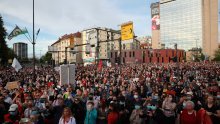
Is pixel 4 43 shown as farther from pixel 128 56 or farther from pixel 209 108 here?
pixel 209 108

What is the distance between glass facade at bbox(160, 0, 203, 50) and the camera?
156750mm

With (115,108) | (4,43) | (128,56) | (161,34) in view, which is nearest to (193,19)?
(161,34)

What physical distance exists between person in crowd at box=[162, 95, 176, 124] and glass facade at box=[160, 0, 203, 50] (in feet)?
492

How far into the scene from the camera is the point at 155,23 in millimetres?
184125

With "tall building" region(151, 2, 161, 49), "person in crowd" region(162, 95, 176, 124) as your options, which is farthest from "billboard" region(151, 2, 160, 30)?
"person in crowd" region(162, 95, 176, 124)

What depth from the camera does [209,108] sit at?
8.25 meters

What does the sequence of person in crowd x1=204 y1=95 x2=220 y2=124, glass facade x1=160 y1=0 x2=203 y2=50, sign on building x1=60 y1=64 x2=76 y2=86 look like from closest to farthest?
person in crowd x1=204 y1=95 x2=220 y2=124
sign on building x1=60 y1=64 x2=76 y2=86
glass facade x1=160 y1=0 x2=203 y2=50

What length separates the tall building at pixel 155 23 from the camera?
182000mm

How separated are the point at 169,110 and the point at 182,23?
525 feet

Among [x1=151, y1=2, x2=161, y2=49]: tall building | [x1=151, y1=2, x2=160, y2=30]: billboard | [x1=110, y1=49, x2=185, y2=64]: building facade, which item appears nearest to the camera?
[x1=110, y1=49, x2=185, y2=64]: building facade

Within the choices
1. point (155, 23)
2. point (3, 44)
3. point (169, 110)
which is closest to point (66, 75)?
point (169, 110)

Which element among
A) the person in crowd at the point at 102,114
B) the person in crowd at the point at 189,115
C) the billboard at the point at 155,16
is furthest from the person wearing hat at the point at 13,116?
the billboard at the point at 155,16

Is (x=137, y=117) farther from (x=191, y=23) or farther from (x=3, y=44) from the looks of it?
(x=191, y=23)

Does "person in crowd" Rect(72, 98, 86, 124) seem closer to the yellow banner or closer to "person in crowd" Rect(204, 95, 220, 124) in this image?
"person in crowd" Rect(204, 95, 220, 124)
